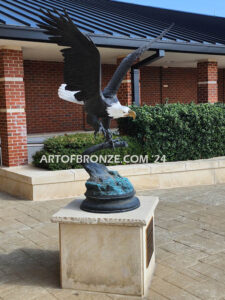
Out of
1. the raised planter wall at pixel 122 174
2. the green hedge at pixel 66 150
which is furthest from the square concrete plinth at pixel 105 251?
the green hedge at pixel 66 150

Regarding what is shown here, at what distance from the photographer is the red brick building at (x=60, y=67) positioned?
7.68m

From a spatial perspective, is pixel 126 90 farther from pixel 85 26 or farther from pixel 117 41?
pixel 85 26

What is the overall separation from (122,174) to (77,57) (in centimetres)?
406

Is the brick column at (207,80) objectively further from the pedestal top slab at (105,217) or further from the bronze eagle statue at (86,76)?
the pedestal top slab at (105,217)

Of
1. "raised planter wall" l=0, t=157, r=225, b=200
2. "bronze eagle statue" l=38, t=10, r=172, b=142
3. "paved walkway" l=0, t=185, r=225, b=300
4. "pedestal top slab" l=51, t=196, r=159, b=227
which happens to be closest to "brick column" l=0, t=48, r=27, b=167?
"raised planter wall" l=0, t=157, r=225, b=200

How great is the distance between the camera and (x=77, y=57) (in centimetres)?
352

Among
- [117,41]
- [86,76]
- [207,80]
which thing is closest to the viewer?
[86,76]

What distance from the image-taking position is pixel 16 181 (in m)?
7.25

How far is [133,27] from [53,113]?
14.2 ft

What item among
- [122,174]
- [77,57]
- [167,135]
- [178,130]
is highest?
[77,57]

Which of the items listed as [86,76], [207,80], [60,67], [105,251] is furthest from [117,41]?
[105,251]

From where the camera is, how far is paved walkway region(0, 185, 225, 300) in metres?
3.54

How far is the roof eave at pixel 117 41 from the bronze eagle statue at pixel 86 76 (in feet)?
5.76

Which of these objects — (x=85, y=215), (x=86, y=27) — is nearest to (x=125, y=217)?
(x=85, y=215)
